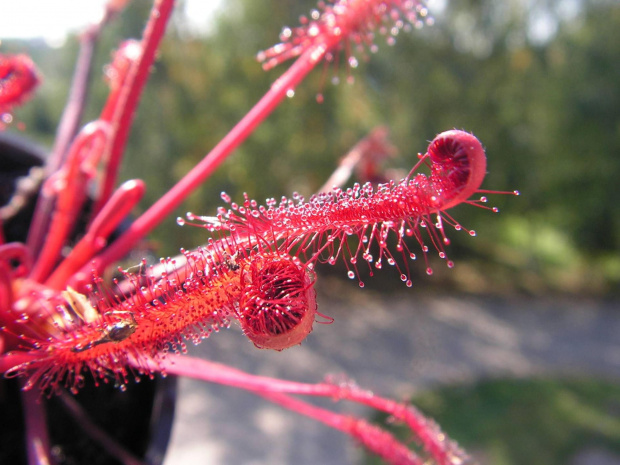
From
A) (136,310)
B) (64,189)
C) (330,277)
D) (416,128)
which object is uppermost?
(416,128)

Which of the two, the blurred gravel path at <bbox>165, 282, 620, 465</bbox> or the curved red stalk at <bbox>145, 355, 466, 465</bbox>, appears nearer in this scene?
the curved red stalk at <bbox>145, 355, 466, 465</bbox>

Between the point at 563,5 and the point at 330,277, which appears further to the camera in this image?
the point at 330,277

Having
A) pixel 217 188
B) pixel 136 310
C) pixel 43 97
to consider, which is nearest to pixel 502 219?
pixel 217 188

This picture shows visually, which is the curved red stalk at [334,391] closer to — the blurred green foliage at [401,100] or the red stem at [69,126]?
the red stem at [69,126]

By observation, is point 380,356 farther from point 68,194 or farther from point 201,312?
point 201,312

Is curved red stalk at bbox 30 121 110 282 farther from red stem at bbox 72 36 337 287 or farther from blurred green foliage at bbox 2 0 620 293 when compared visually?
blurred green foliage at bbox 2 0 620 293

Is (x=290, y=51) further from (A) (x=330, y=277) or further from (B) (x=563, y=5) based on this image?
(A) (x=330, y=277)

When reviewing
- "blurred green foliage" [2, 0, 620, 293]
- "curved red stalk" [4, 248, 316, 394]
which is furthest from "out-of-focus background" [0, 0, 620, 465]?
"curved red stalk" [4, 248, 316, 394]

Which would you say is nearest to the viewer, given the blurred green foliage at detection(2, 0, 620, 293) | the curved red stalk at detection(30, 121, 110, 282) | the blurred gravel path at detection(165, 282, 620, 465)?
the curved red stalk at detection(30, 121, 110, 282)
